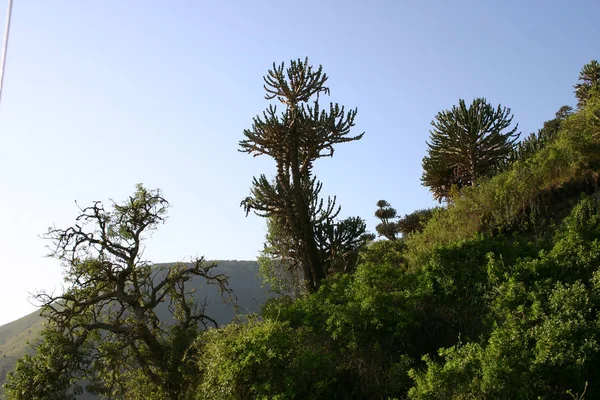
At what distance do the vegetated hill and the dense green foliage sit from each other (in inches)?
3181

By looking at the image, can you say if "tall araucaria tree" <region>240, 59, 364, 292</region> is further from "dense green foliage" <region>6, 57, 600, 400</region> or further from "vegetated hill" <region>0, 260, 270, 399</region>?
"vegetated hill" <region>0, 260, 270, 399</region>

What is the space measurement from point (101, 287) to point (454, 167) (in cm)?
1474

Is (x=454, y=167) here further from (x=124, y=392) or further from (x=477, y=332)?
(x=124, y=392)

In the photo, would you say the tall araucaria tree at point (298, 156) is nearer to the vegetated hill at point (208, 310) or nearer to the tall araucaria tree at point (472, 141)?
the tall araucaria tree at point (472, 141)

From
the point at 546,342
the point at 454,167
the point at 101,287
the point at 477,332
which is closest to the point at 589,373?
the point at 546,342

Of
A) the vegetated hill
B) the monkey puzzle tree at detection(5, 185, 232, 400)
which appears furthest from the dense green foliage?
the vegetated hill

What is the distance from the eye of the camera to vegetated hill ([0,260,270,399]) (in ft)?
324

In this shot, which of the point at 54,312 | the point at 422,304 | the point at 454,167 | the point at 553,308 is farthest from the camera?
the point at 454,167

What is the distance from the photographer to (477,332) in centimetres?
961

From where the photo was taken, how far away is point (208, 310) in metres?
101

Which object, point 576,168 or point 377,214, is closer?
point 576,168

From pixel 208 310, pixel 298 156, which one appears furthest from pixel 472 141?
pixel 208 310

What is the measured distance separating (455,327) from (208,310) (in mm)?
95795

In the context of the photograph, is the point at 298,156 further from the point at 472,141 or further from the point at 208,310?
the point at 208,310
